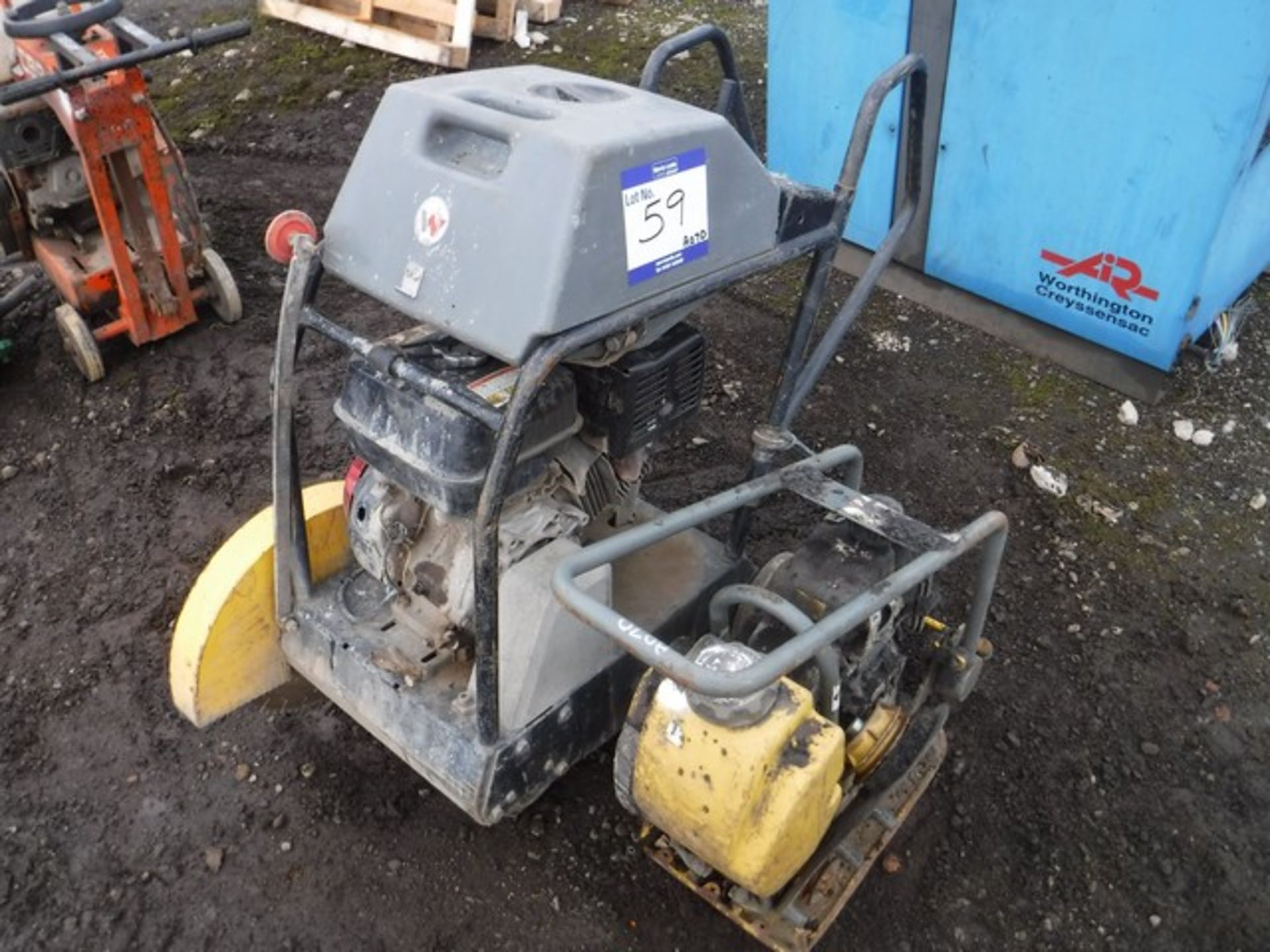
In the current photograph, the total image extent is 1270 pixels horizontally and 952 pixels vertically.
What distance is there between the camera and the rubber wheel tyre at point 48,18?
311 cm

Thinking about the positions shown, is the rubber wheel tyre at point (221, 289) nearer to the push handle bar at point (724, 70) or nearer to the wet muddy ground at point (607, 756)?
the wet muddy ground at point (607, 756)

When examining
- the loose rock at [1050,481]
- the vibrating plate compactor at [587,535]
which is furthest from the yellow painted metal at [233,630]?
the loose rock at [1050,481]

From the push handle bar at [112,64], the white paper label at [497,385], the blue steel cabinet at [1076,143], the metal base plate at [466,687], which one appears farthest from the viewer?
the blue steel cabinet at [1076,143]

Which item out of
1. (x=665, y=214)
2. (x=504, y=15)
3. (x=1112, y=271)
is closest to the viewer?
(x=665, y=214)

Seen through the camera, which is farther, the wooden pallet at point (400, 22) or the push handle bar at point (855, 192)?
the wooden pallet at point (400, 22)

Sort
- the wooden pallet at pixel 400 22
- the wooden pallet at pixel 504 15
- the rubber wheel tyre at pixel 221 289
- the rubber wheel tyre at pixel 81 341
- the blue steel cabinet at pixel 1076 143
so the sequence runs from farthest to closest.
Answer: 1. the wooden pallet at pixel 504 15
2. the wooden pallet at pixel 400 22
3. the rubber wheel tyre at pixel 221 289
4. the rubber wheel tyre at pixel 81 341
5. the blue steel cabinet at pixel 1076 143

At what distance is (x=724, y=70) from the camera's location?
8.70ft

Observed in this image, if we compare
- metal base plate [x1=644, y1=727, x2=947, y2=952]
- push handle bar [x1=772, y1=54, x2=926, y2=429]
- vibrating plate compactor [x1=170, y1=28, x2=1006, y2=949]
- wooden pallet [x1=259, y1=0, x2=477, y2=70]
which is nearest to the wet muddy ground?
metal base plate [x1=644, y1=727, x2=947, y2=952]

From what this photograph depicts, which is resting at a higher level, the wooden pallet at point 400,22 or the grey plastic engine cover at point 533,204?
the grey plastic engine cover at point 533,204

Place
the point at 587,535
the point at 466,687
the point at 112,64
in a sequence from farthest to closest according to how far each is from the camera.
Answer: the point at 112,64 < the point at 587,535 < the point at 466,687

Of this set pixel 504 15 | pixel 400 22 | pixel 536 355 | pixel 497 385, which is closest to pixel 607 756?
pixel 497 385

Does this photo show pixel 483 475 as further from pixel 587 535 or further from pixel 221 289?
pixel 221 289

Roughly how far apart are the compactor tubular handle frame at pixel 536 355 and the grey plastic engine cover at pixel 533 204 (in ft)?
0.14

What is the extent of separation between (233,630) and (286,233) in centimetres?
85
